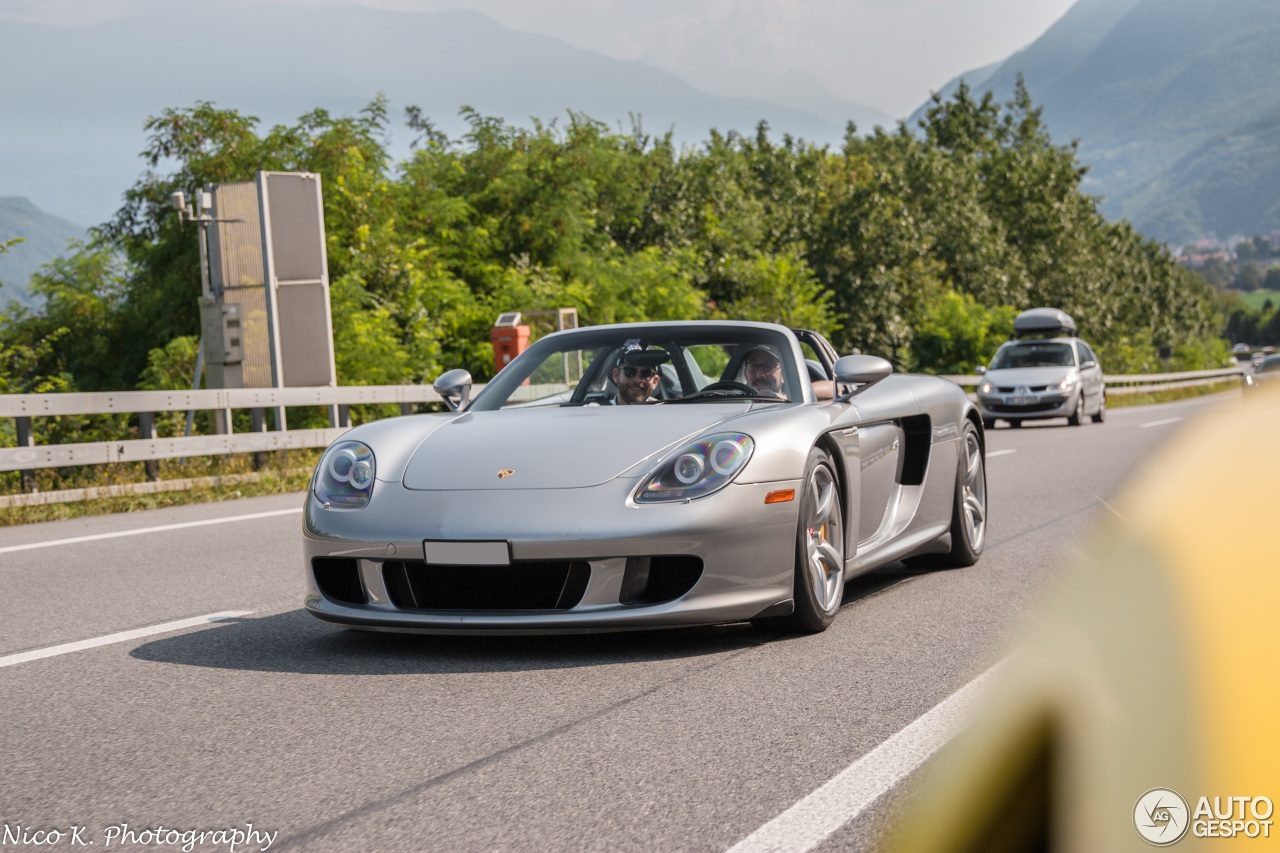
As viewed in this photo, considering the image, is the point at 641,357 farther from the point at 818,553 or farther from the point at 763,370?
the point at 818,553

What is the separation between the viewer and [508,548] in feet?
16.6

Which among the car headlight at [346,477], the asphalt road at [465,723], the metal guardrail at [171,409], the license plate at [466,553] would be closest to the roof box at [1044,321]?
the metal guardrail at [171,409]

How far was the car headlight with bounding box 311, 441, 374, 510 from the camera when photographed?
18.1ft

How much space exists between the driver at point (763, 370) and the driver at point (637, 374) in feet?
1.26

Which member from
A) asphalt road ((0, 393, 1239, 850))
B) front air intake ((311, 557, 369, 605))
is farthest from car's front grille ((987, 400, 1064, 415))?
front air intake ((311, 557, 369, 605))

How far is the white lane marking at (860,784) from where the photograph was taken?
3.20m

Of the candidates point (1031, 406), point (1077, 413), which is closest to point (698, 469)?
point (1031, 406)

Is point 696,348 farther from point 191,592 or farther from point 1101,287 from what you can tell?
point 1101,287

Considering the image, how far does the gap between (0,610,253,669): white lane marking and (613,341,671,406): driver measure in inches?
74.3

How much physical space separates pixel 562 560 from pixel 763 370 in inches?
70.2

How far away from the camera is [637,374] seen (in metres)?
6.71

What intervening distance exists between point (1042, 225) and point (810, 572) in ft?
214

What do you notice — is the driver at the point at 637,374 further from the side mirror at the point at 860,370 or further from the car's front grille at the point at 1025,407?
the car's front grille at the point at 1025,407

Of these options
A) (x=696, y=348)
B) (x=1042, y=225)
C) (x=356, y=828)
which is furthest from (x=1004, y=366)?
(x=1042, y=225)
